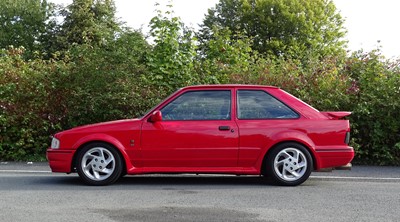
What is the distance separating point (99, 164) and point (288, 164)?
8.62ft

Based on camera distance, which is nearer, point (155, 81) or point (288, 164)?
point (288, 164)

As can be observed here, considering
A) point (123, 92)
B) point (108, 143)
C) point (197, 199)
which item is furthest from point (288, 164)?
point (123, 92)

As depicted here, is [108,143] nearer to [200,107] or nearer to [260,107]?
[200,107]

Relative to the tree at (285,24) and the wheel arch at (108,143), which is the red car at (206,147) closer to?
the wheel arch at (108,143)

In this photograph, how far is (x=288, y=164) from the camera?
848 centimetres

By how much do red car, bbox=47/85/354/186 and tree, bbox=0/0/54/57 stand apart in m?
46.2

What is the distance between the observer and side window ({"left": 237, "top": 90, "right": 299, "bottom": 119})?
28.4 feet

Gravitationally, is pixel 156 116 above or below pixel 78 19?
below

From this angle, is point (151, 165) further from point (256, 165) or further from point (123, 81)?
point (123, 81)

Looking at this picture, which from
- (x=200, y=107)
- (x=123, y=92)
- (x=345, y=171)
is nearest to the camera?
(x=200, y=107)

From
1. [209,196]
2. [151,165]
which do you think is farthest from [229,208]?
[151,165]

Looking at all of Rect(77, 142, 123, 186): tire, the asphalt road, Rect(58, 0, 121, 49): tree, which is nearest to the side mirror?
Rect(77, 142, 123, 186): tire

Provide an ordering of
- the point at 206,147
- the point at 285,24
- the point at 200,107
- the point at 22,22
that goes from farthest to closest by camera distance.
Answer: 1. the point at 22,22
2. the point at 285,24
3. the point at 200,107
4. the point at 206,147

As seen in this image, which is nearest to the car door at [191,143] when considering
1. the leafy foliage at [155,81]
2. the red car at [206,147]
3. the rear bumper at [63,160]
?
the red car at [206,147]
